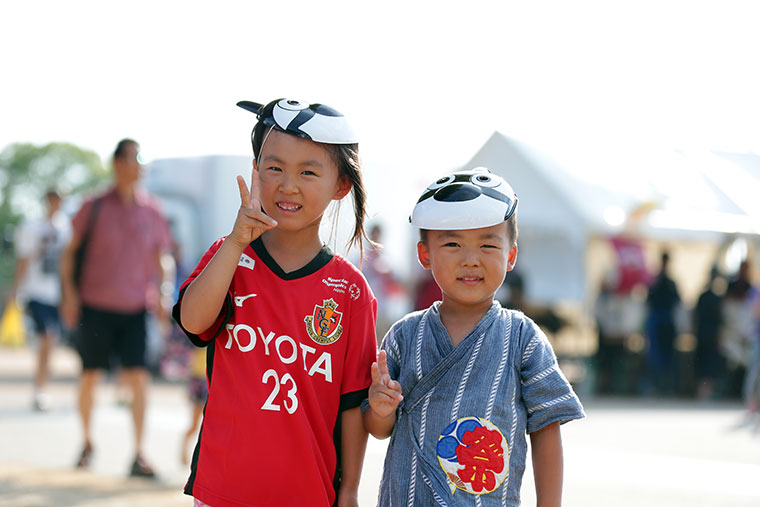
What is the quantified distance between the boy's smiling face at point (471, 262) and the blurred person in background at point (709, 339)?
10.7m

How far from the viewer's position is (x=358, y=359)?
265cm

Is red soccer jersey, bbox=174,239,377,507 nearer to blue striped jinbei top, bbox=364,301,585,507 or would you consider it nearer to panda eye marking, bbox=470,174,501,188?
blue striped jinbei top, bbox=364,301,585,507

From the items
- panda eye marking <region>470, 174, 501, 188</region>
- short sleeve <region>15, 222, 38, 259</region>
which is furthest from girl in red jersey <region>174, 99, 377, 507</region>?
short sleeve <region>15, 222, 38, 259</region>

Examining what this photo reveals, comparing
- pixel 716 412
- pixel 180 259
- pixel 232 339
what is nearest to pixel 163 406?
pixel 180 259

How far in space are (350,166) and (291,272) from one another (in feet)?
1.12

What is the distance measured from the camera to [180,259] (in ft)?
45.0

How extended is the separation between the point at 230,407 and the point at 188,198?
1261cm

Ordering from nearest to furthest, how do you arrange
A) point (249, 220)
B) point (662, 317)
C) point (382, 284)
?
1. point (249, 220)
2. point (382, 284)
3. point (662, 317)

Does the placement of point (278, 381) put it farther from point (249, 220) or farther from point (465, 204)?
point (465, 204)

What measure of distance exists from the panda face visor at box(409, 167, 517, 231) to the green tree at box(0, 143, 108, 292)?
7030cm

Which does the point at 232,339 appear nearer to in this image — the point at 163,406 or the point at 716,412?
the point at 163,406

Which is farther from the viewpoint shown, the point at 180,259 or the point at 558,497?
the point at 180,259

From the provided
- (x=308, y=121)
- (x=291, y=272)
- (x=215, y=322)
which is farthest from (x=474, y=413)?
(x=308, y=121)

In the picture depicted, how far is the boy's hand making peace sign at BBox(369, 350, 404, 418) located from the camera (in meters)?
2.46
